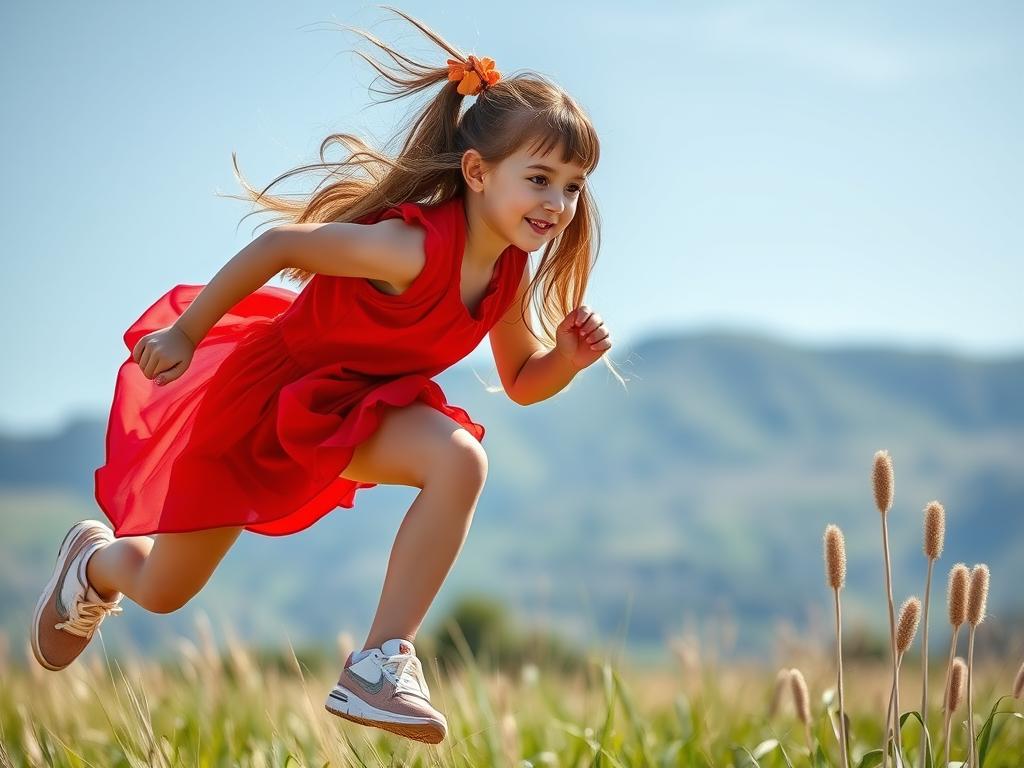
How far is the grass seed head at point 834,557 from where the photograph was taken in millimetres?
2477

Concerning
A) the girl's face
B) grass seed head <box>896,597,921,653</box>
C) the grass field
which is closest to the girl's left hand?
the girl's face

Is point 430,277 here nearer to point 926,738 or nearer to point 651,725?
point 926,738

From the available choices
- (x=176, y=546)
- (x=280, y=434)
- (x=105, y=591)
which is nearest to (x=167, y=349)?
(x=280, y=434)

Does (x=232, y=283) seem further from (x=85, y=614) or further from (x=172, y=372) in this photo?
(x=85, y=614)

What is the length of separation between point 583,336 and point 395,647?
3.98 ft

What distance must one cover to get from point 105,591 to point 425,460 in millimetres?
1483

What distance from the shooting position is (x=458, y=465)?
306 cm

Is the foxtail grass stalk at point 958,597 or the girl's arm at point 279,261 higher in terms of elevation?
the girl's arm at point 279,261

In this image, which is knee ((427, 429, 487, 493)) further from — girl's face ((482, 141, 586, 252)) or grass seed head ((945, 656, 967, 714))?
grass seed head ((945, 656, 967, 714))

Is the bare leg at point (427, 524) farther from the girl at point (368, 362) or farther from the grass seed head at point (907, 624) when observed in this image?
the grass seed head at point (907, 624)

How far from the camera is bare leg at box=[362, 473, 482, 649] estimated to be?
9.93 ft

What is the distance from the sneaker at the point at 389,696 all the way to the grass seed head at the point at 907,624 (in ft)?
3.54

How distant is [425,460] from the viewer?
122 inches

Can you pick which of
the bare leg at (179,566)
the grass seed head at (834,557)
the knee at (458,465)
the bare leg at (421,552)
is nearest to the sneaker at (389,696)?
the bare leg at (421,552)
